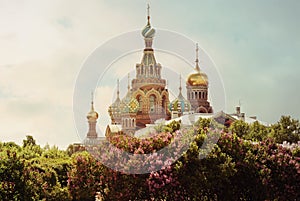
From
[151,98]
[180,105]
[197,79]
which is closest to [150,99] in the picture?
[151,98]

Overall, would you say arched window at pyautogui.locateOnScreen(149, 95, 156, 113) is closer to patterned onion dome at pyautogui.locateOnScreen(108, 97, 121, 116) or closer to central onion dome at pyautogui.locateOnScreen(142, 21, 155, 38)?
patterned onion dome at pyautogui.locateOnScreen(108, 97, 121, 116)

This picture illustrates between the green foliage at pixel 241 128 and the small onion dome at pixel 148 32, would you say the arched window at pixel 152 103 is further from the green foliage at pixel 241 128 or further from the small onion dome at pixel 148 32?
the green foliage at pixel 241 128

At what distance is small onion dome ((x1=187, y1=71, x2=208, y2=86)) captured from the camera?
59.5 metres

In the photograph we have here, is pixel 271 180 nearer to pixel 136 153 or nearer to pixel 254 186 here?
pixel 254 186

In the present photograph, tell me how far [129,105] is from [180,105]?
545cm

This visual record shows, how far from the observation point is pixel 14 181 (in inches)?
655

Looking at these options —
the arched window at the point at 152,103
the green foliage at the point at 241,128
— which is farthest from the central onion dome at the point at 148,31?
the green foliage at the point at 241,128

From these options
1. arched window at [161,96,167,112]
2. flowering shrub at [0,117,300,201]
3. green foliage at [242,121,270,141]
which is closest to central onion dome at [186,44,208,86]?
arched window at [161,96,167,112]

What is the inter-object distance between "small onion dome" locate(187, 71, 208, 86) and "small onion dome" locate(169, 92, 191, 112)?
2027mm

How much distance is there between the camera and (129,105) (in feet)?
190

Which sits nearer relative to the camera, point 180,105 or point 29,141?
point 29,141

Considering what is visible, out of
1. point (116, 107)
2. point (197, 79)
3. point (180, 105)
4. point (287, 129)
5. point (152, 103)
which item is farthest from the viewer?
point (152, 103)

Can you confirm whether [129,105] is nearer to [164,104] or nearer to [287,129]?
[164,104]

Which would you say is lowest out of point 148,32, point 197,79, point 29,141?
point 29,141
